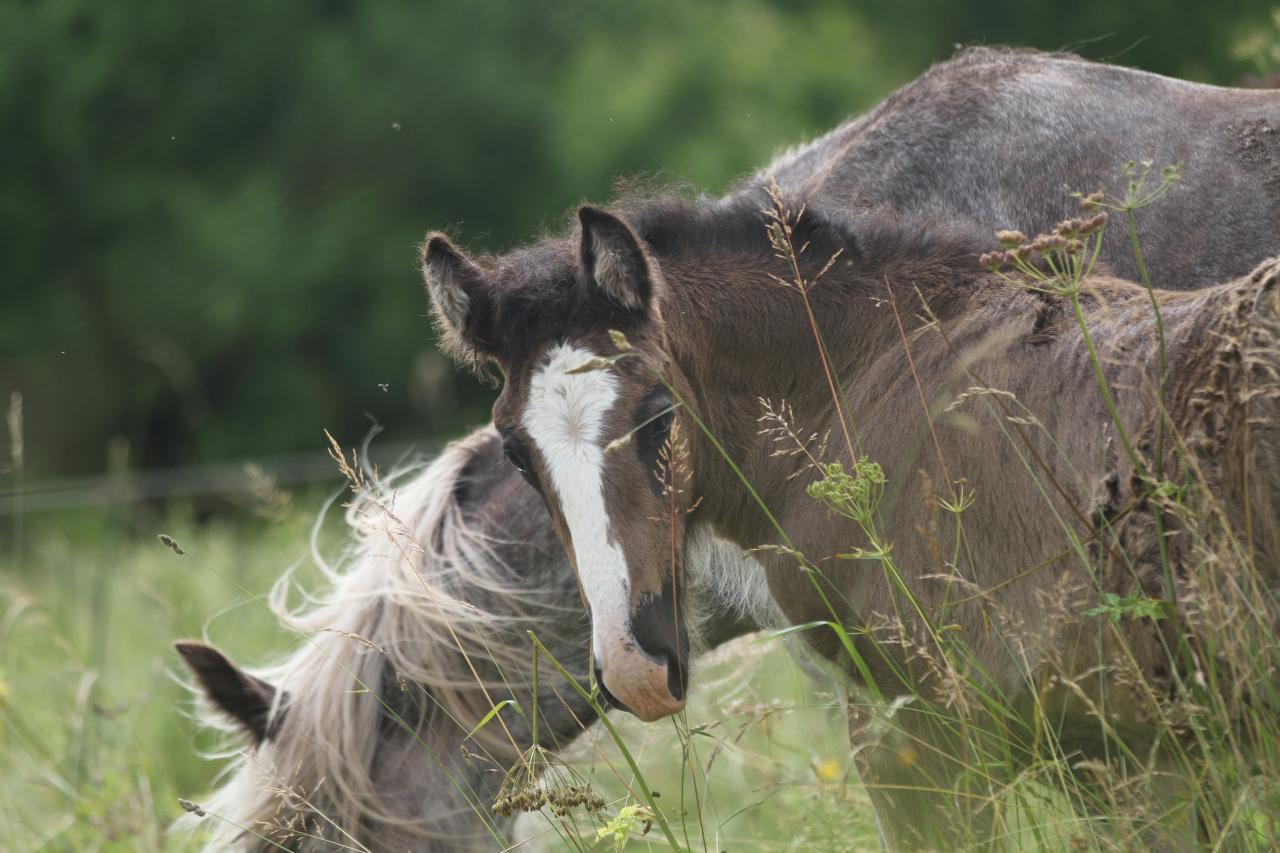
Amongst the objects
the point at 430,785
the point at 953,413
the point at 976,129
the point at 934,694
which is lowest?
the point at 430,785

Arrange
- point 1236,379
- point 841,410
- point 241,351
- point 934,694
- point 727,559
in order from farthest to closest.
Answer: point 241,351
point 727,559
point 841,410
point 934,694
point 1236,379

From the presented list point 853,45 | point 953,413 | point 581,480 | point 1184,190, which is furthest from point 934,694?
point 853,45

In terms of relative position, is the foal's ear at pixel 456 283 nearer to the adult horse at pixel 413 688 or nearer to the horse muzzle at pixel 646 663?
the horse muzzle at pixel 646 663

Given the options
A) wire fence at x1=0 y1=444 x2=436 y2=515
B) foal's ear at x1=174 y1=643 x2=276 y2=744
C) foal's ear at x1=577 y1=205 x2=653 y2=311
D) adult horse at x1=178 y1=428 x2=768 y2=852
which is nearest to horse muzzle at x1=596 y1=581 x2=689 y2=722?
foal's ear at x1=577 y1=205 x2=653 y2=311

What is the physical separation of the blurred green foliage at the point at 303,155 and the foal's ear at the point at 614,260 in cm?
1362

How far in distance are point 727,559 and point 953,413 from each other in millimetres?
776

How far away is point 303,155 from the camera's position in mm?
17938

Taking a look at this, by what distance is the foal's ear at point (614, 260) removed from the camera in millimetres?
2936

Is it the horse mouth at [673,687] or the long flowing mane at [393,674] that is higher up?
the horse mouth at [673,687]

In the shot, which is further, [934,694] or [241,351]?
[241,351]

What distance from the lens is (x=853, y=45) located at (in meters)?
17.0

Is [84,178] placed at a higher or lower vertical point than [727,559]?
higher

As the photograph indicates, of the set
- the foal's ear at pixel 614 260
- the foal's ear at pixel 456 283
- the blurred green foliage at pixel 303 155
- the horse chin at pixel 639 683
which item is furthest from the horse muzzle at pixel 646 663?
the blurred green foliage at pixel 303 155

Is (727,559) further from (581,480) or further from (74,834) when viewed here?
(74,834)
